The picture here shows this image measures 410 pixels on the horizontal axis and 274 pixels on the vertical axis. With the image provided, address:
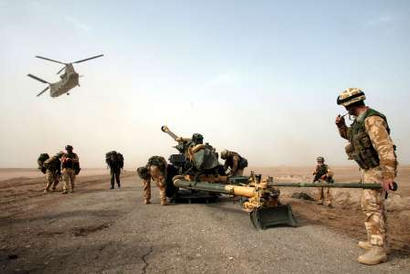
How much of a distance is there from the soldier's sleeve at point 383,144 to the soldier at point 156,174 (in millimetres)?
7247

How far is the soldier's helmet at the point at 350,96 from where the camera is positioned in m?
5.53

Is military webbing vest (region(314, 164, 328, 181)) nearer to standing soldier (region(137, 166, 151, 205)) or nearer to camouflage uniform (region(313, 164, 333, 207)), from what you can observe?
camouflage uniform (region(313, 164, 333, 207))

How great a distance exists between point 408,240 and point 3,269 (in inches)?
282

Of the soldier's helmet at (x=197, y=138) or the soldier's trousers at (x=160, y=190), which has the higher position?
the soldier's helmet at (x=197, y=138)

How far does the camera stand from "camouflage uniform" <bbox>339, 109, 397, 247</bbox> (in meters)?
5.01

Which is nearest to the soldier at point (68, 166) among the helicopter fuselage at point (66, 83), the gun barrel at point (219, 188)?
the gun barrel at point (219, 188)

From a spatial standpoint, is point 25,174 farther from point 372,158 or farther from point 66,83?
point 372,158

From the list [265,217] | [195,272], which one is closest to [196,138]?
[265,217]

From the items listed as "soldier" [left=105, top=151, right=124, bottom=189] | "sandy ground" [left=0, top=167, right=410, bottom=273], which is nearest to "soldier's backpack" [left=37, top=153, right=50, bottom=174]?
"soldier" [left=105, top=151, right=124, bottom=189]

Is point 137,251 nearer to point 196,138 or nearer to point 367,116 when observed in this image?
point 367,116

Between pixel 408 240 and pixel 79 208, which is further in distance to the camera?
pixel 79 208

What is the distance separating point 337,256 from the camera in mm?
5441

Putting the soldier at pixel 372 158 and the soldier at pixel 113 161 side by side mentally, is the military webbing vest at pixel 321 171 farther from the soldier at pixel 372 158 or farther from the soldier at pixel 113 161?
the soldier at pixel 113 161

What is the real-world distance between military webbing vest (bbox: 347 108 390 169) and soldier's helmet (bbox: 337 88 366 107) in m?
0.24
